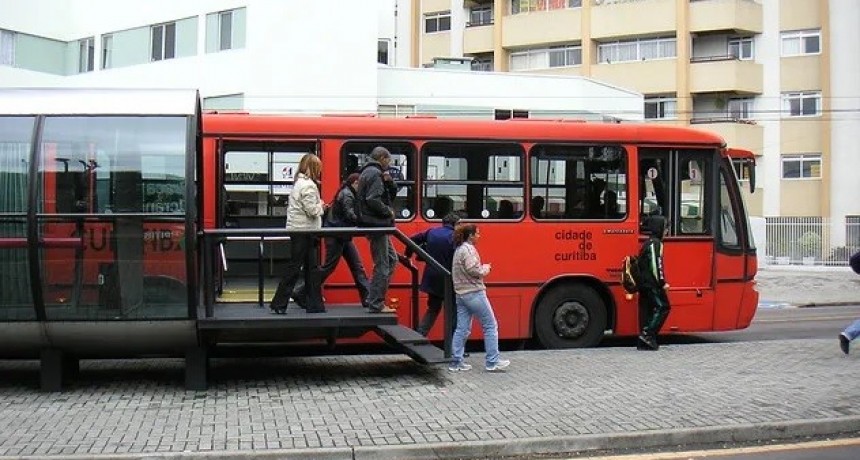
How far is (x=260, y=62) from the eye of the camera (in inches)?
1160

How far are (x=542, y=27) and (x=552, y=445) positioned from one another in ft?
132

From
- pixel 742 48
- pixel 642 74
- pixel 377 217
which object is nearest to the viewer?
pixel 377 217

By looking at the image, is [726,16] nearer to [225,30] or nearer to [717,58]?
[717,58]

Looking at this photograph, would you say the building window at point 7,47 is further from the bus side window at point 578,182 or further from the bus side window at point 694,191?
the bus side window at point 694,191

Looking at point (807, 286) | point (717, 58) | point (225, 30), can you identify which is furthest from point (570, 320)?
point (717, 58)

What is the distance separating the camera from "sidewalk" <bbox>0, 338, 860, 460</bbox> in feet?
20.9

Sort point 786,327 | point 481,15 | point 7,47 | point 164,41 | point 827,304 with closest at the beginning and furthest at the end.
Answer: point 786,327
point 827,304
point 164,41
point 7,47
point 481,15

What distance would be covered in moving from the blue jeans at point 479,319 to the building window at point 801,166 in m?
34.5

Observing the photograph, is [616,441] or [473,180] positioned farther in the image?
[473,180]

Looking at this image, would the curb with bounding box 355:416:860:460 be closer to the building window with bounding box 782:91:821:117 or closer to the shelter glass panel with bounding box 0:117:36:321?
the shelter glass panel with bounding box 0:117:36:321

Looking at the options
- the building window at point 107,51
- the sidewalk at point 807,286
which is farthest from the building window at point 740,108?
the building window at point 107,51

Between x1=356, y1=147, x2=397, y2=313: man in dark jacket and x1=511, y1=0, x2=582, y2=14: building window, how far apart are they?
36.8 meters

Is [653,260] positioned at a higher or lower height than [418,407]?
higher

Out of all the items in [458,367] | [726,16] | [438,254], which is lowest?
[458,367]
